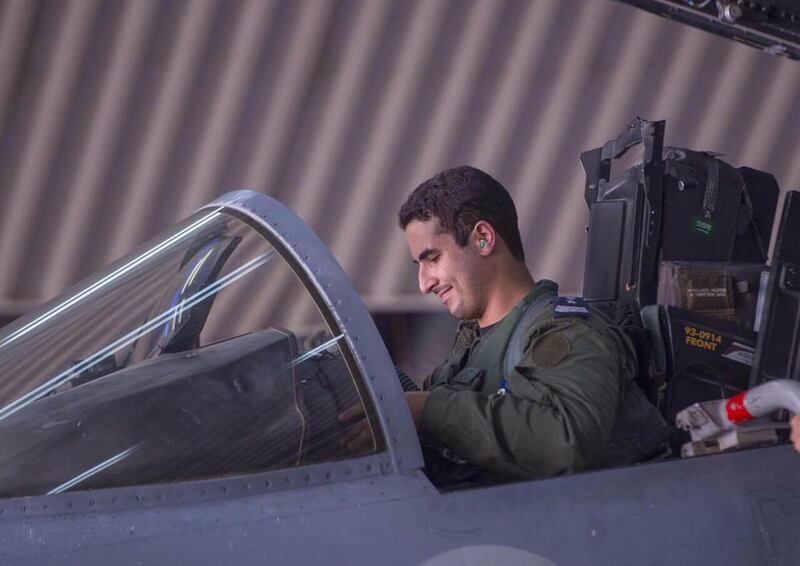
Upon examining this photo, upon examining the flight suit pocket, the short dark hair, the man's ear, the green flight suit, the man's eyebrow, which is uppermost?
the short dark hair

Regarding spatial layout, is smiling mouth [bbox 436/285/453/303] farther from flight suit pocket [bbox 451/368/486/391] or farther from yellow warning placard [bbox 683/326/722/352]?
yellow warning placard [bbox 683/326/722/352]

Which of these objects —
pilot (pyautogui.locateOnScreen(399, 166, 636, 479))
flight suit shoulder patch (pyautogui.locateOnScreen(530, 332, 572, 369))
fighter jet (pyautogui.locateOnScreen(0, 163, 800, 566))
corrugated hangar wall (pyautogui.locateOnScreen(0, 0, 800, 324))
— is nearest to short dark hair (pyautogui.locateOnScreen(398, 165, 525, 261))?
pilot (pyautogui.locateOnScreen(399, 166, 636, 479))

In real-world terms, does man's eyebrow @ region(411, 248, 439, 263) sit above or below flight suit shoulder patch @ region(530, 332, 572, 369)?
above

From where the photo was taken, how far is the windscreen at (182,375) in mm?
1228

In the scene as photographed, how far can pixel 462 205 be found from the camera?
1918 millimetres

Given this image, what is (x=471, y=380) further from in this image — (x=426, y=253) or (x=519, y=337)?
(x=426, y=253)

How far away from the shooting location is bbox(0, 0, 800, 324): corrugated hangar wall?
11.6 ft

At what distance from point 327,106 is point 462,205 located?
214 cm

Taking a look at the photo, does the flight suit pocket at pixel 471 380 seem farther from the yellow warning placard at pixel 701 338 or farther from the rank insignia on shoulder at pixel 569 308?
the yellow warning placard at pixel 701 338

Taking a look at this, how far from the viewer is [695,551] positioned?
1.36 m

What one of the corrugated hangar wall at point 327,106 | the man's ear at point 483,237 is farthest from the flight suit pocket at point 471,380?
the corrugated hangar wall at point 327,106

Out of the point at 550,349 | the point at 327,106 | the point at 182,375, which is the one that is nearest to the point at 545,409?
the point at 550,349

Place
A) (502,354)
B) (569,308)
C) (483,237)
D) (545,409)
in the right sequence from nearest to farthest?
1. (545,409)
2. (569,308)
3. (502,354)
4. (483,237)

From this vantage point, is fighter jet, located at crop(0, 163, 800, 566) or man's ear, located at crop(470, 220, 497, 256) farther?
man's ear, located at crop(470, 220, 497, 256)
